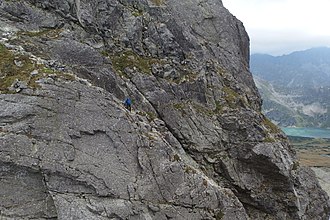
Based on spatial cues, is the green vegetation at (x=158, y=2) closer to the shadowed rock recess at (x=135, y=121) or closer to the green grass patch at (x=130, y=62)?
the shadowed rock recess at (x=135, y=121)

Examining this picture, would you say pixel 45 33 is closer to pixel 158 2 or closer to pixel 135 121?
pixel 135 121

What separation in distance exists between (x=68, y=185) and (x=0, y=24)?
19276 mm

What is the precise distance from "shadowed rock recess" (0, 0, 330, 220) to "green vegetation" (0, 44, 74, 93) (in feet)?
0.29

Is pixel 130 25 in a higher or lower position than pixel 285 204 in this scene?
higher

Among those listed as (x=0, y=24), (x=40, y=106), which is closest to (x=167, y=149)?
(x=40, y=106)

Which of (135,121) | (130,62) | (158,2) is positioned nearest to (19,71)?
(135,121)

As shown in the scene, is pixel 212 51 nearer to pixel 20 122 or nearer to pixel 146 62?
pixel 146 62

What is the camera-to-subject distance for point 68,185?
27.9m

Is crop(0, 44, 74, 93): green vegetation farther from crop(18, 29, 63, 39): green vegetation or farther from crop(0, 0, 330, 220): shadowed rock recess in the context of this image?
crop(18, 29, 63, 39): green vegetation

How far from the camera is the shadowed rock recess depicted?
1097 inches

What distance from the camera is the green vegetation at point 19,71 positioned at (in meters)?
29.8

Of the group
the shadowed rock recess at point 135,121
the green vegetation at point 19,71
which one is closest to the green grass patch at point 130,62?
the shadowed rock recess at point 135,121

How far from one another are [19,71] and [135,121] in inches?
408

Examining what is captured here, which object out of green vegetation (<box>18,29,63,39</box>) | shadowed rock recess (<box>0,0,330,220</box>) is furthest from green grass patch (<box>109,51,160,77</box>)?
green vegetation (<box>18,29,63,39</box>)
